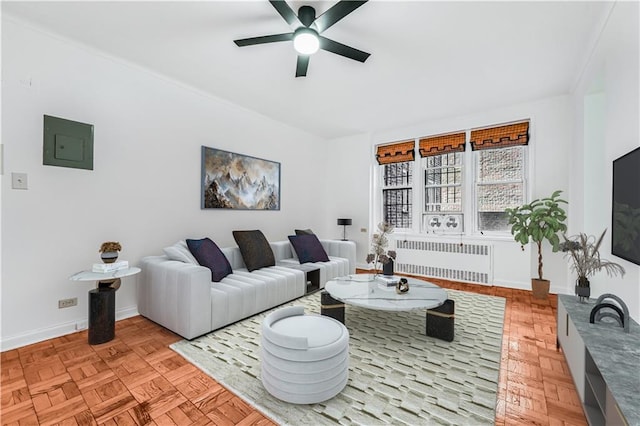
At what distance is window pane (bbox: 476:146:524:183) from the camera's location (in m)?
4.40

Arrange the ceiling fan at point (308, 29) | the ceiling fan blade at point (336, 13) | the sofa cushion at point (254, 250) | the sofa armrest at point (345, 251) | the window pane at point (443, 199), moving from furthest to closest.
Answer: the window pane at point (443, 199), the sofa armrest at point (345, 251), the sofa cushion at point (254, 250), the ceiling fan at point (308, 29), the ceiling fan blade at point (336, 13)

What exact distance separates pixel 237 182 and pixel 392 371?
3.22 meters

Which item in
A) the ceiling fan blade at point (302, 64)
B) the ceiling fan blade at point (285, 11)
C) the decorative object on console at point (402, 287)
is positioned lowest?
the decorative object on console at point (402, 287)

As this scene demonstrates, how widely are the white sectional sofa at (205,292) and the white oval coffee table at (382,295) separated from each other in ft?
2.27

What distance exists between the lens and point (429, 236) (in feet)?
16.3

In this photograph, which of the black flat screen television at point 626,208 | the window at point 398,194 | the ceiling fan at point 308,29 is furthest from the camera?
the window at point 398,194

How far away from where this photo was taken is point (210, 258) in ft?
10.1

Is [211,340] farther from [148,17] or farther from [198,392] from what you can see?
[148,17]

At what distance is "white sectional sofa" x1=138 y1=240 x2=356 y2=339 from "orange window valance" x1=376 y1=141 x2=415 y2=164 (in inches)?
122

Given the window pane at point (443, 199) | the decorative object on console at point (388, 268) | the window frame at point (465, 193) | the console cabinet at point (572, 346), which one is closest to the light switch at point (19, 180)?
the decorative object on console at point (388, 268)

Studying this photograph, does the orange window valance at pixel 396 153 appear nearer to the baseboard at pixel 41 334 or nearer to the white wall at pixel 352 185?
the white wall at pixel 352 185

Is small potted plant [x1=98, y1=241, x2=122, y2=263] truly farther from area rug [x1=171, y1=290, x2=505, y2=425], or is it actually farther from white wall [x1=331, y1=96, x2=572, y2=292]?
white wall [x1=331, y1=96, x2=572, y2=292]

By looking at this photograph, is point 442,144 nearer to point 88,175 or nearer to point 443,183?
point 443,183

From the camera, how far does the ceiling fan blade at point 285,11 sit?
6.32 ft
